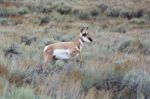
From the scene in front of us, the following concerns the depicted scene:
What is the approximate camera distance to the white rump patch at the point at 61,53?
28.4 feet

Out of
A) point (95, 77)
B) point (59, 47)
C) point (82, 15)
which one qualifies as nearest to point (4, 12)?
point (82, 15)

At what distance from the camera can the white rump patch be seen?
8.66 m

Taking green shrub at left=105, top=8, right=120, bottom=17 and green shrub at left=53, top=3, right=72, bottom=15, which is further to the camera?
green shrub at left=53, top=3, right=72, bottom=15

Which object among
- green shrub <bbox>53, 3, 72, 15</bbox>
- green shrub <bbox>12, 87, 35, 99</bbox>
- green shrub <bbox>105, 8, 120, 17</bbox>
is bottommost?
green shrub <bbox>105, 8, 120, 17</bbox>

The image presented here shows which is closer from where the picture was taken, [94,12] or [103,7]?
[94,12]

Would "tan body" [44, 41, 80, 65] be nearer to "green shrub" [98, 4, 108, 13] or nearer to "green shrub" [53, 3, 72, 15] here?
"green shrub" [53, 3, 72, 15]

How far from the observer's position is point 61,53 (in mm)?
8703

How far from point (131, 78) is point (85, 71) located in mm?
944

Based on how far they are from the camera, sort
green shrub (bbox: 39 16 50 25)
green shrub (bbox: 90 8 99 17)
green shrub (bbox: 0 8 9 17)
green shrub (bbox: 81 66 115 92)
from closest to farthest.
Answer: green shrub (bbox: 81 66 115 92), green shrub (bbox: 39 16 50 25), green shrub (bbox: 0 8 9 17), green shrub (bbox: 90 8 99 17)

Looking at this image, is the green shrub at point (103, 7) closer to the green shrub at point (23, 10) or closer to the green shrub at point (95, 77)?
the green shrub at point (23, 10)

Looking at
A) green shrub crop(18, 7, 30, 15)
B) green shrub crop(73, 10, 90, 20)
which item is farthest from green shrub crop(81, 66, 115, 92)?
green shrub crop(18, 7, 30, 15)

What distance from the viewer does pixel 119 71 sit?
647 cm

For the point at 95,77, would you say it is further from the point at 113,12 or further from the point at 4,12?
the point at 113,12

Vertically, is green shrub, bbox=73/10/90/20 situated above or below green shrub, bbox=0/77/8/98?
below
